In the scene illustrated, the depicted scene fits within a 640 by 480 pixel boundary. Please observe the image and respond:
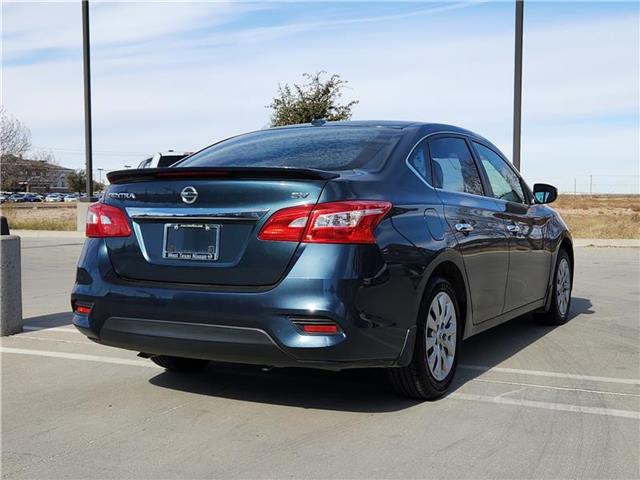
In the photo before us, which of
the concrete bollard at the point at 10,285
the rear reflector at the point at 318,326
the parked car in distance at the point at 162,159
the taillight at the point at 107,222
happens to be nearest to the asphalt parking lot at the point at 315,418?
the concrete bollard at the point at 10,285

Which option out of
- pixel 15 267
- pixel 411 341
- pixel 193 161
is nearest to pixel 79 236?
pixel 15 267

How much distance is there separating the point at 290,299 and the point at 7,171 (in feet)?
207

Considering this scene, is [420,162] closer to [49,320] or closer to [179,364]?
[179,364]

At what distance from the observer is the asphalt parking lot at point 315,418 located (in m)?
3.37

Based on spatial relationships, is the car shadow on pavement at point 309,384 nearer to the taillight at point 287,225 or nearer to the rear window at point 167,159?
the taillight at point 287,225

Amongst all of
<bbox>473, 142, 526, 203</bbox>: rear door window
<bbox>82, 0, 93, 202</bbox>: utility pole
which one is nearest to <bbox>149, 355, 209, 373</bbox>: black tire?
<bbox>473, 142, 526, 203</bbox>: rear door window

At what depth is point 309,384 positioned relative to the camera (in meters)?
4.79

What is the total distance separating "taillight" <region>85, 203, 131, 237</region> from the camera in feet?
13.8

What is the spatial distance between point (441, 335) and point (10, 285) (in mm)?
3747

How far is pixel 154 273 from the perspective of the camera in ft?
13.2

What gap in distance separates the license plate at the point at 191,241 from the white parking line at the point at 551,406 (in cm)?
178

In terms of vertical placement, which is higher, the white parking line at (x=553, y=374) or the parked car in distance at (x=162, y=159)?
the parked car in distance at (x=162, y=159)

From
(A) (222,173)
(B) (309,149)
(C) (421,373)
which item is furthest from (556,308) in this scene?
(A) (222,173)

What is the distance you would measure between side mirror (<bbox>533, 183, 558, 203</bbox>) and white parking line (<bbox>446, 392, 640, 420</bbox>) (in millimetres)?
2842
